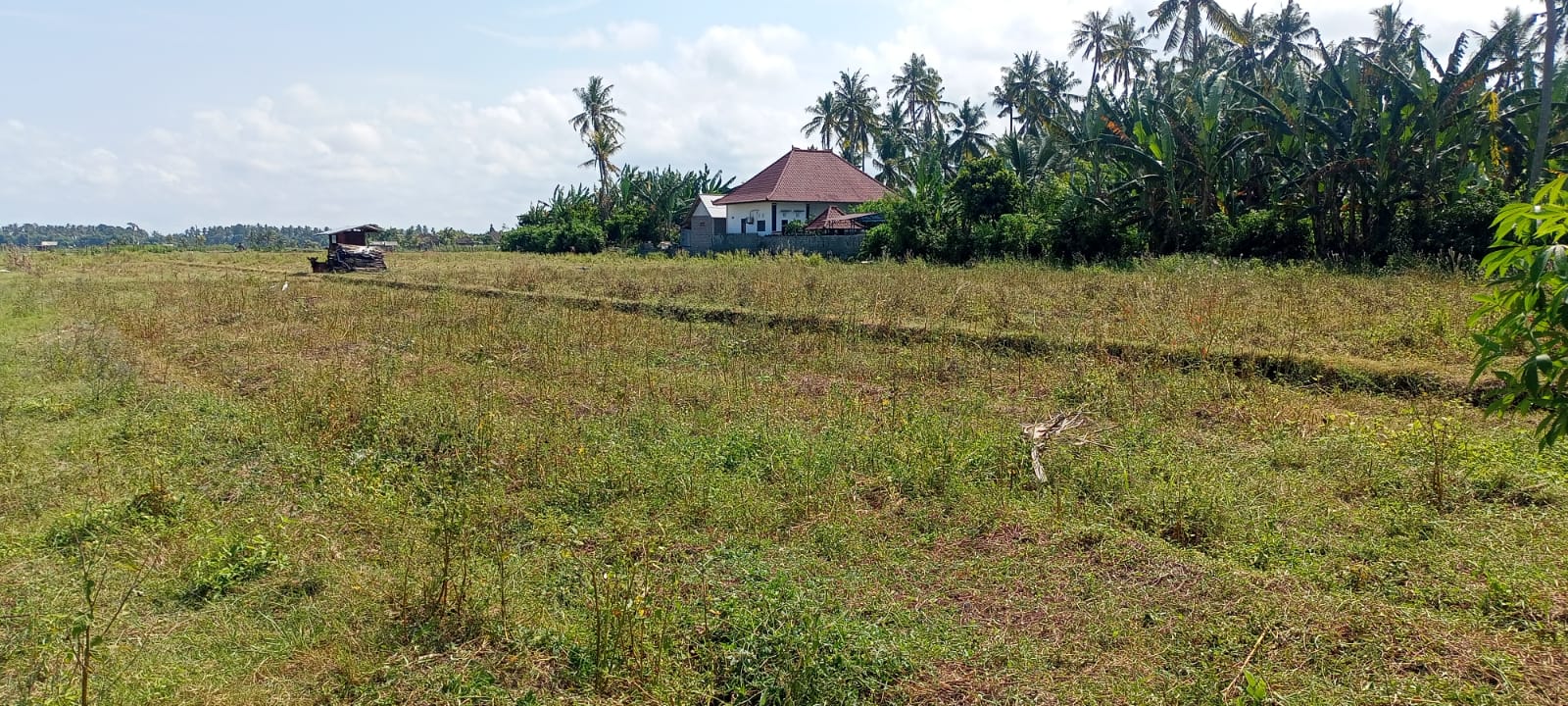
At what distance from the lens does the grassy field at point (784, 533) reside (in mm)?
2832

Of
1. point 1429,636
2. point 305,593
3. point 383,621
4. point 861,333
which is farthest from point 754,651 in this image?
point 861,333

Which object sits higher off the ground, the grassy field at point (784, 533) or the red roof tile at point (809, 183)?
the red roof tile at point (809, 183)

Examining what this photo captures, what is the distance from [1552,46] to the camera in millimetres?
13062

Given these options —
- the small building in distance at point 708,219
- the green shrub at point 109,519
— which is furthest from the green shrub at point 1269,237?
the small building in distance at point 708,219

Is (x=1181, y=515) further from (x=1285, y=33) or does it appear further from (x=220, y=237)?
(x=220, y=237)

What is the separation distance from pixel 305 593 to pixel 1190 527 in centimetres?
381

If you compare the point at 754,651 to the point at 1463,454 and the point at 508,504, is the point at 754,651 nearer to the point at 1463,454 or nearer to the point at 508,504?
the point at 508,504

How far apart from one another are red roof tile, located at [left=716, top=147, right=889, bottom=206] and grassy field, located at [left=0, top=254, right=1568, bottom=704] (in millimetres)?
29005

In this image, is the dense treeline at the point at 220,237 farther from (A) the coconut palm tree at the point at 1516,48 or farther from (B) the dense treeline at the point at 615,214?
(A) the coconut palm tree at the point at 1516,48

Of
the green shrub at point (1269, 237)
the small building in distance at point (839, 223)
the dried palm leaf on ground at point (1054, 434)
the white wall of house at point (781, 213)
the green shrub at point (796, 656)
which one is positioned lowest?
the green shrub at point (796, 656)

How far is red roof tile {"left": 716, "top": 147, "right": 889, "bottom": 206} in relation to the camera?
36438mm

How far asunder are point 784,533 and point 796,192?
33236 millimetres

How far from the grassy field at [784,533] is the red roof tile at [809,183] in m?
29.0

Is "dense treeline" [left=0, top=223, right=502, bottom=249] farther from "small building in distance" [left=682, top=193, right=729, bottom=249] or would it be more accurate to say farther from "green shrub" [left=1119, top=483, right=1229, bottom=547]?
"green shrub" [left=1119, top=483, right=1229, bottom=547]
